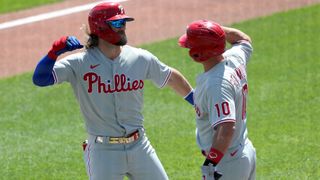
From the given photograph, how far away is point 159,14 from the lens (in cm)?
1452

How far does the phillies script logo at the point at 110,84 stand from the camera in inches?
245

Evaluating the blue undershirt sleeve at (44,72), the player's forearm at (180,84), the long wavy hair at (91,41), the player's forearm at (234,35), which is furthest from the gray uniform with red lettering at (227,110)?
the blue undershirt sleeve at (44,72)

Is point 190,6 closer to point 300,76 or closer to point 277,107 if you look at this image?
point 300,76

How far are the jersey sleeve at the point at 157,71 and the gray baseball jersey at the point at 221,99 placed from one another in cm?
70

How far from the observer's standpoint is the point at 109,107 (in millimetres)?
6270

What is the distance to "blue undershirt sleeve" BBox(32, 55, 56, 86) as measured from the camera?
6.11 metres

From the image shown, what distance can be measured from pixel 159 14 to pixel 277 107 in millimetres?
5109

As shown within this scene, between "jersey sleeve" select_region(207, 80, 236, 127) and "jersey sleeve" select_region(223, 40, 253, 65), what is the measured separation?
0.47m

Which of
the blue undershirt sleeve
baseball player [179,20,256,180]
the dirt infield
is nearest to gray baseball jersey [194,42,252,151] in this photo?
baseball player [179,20,256,180]

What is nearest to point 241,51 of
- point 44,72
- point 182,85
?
point 182,85

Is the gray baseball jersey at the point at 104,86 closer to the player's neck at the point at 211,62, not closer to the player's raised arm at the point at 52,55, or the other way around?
the player's raised arm at the point at 52,55

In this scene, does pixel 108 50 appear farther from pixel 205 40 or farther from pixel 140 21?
pixel 140 21

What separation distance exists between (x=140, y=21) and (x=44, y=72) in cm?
815

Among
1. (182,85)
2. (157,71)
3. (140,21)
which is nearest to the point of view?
(157,71)
